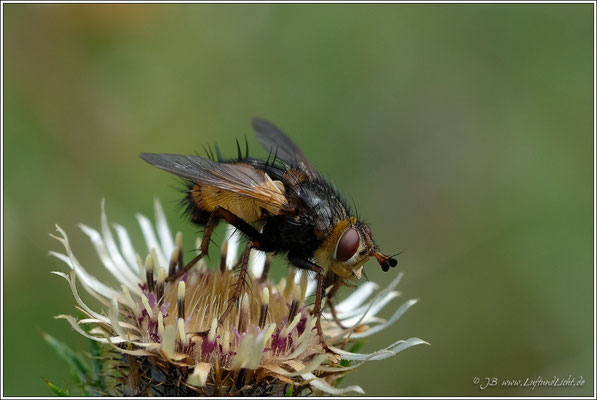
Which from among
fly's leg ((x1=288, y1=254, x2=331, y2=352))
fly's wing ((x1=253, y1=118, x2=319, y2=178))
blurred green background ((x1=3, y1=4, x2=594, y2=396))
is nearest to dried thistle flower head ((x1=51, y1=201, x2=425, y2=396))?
fly's leg ((x1=288, y1=254, x2=331, y2=352))

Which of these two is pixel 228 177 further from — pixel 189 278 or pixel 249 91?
pixel 249 91

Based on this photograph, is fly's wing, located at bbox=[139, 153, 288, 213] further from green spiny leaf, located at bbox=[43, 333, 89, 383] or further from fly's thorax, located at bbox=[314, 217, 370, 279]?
green spiny leaf, located at bbox=[43, 333, 89, 383]

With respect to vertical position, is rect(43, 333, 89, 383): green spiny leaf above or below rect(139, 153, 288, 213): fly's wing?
below

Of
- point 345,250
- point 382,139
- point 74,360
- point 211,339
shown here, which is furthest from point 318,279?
point 382,139

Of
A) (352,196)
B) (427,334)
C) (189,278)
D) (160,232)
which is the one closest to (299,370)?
(189,278)

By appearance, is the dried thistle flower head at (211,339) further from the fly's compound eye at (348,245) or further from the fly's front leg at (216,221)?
the fly's compound eye at (348,245)

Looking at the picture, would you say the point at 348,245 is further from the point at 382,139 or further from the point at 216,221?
the point at 382,139
